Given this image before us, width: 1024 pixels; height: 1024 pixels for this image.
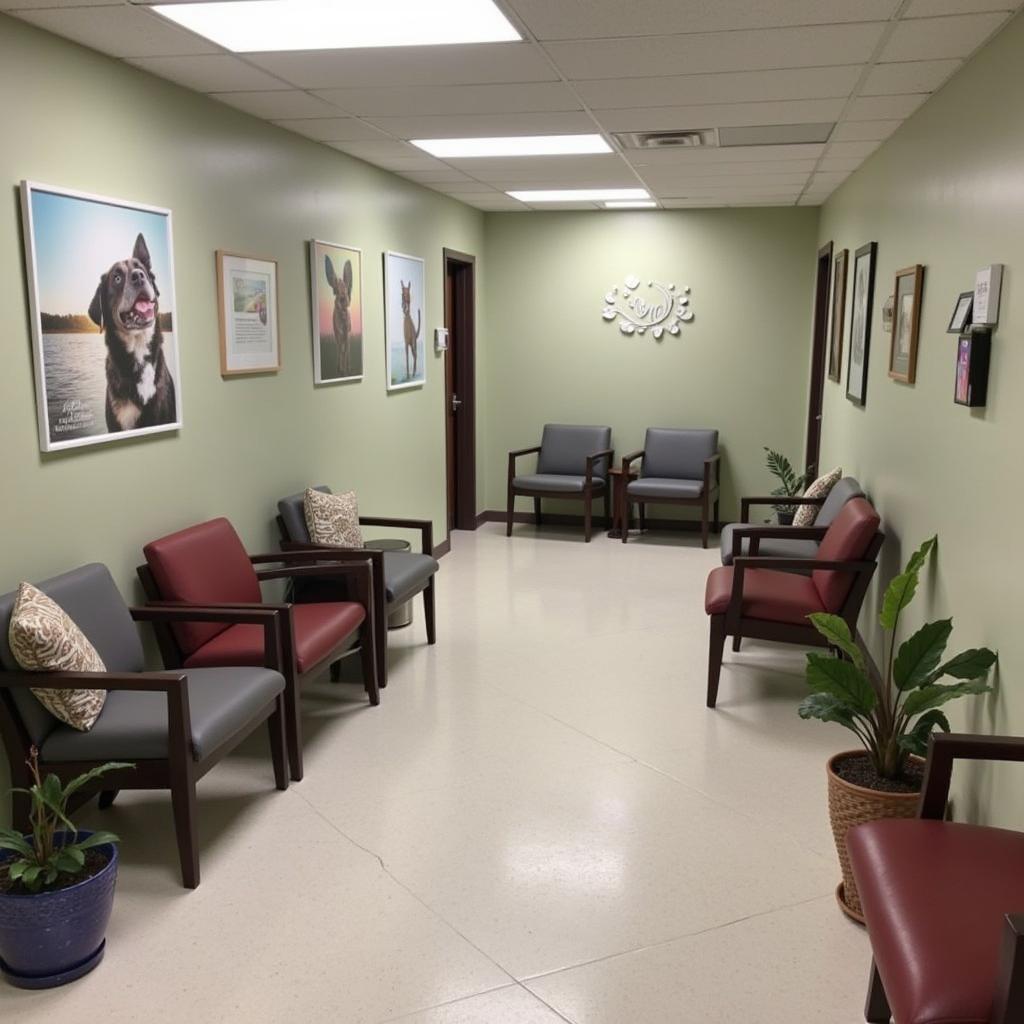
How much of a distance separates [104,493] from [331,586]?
3.65 ft

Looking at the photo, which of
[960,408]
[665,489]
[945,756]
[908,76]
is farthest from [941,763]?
[665,489]

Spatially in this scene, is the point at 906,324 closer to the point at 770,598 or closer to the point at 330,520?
the point at 770,598

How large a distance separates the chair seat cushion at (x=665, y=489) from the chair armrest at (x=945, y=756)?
4430 mm

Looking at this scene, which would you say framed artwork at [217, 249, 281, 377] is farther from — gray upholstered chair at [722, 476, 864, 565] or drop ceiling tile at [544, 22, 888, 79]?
gray upholstered chair at [722, 476, 864, 565]

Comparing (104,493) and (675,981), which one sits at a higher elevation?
(104,493)

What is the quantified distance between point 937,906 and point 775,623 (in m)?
2.05

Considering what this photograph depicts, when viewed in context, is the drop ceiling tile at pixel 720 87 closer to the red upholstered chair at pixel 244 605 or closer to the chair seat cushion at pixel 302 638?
the red upholstered chair at pixel 244 605

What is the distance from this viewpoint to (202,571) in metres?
3.23

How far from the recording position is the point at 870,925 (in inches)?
67.1

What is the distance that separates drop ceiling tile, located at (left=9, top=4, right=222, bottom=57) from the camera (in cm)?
244

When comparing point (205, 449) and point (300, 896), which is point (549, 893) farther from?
point (205, 449)

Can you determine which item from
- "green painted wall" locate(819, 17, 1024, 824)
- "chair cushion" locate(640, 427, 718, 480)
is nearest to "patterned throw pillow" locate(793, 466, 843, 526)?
"green painted wall" locate(819, 17, 1024, 824)

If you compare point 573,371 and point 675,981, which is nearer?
point 675,981

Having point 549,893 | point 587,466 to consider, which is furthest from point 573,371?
point 549,893
